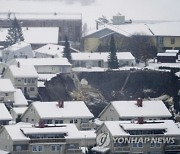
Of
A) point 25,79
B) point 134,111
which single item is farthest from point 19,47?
point 134,111

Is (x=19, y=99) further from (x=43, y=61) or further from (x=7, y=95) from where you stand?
(x=43, y=61)

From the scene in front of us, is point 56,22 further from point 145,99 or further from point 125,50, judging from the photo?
point 145,99

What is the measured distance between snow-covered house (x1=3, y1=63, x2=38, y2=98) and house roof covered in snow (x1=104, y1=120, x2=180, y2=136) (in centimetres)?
1005

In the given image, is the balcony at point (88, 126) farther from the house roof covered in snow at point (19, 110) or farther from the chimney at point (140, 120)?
the chimney at point (140, 120)

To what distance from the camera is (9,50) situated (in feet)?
184

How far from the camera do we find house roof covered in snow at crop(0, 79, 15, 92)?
4726 centimetres

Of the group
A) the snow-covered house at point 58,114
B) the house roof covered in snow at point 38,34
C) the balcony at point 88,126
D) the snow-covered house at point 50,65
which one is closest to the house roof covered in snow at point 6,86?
the snow-covered house at point 50,65

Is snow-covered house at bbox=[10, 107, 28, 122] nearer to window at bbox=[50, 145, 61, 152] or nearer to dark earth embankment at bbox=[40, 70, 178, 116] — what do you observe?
dark earth embankment at bbox=[40, 70, 178, 116]

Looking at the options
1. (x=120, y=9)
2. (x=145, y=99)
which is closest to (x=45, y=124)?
(x=145, y=99)

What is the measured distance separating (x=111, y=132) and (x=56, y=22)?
28556mm

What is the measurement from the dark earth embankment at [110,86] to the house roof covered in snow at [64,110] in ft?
12.9

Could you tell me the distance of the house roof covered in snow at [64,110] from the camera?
1686 inches

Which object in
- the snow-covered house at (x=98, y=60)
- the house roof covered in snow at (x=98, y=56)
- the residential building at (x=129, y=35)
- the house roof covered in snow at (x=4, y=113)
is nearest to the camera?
the house roof covered in snow at (x=4, y=113)

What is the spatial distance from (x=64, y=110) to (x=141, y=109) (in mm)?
3037
